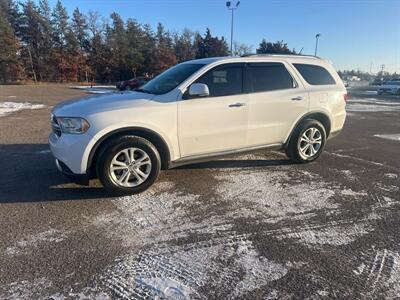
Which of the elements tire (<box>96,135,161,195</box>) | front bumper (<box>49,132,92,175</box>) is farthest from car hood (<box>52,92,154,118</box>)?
tire (<box>96,135,161,195</box>)

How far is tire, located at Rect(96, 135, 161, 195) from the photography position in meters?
4.17

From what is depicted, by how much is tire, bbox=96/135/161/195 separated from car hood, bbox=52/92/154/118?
442 mm

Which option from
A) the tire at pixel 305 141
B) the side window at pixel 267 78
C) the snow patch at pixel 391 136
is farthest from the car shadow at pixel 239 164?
the snow patch at pixel 391 136

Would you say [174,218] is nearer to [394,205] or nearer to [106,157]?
[106,157]

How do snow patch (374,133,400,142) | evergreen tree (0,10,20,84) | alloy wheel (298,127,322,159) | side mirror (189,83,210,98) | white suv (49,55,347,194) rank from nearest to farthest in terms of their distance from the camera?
white suv (49,55,347,194), side mirror (189,83,210,98), alloy wheel (298,127,322,159), snow patch (374,133,400,142), evergreen tree (0,10,20,84)

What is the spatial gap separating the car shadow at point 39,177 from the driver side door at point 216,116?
919 millimetres

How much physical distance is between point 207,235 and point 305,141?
332 cm

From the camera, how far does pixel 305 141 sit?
5.89 metres

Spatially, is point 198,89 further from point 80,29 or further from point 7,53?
point 80,29

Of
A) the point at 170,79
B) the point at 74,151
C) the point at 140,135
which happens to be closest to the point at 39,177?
the point at 74,151

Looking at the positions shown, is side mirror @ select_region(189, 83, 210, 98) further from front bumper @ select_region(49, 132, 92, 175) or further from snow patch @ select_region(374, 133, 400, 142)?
snow patch @ select_region(374, 133, 400, 142)

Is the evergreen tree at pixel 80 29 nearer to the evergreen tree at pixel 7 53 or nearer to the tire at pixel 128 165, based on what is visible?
the evergreen tree at pixel 7 53

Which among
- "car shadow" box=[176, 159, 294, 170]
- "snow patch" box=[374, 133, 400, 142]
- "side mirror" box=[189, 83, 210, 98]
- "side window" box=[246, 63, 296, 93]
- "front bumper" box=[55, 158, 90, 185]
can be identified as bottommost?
"car shadow" box=[176, 159, 294, 170]

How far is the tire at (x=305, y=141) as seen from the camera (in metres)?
5.74
